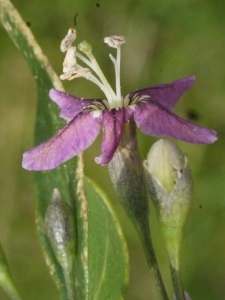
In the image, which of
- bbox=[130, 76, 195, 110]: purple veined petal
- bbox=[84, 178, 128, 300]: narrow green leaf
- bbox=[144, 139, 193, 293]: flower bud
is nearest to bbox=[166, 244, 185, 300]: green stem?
bbox=[144, 139, 193, 293]: flower bud

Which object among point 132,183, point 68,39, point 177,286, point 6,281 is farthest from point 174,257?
point 68,39

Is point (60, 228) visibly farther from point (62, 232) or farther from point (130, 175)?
point (130, 175)

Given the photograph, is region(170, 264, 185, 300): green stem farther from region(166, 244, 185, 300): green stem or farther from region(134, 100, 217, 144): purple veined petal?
region(134, 100, 217, 144): purple veined petal

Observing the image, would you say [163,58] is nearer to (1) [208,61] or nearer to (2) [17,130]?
(1) [208,61]

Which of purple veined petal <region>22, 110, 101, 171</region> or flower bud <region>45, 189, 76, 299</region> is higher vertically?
purple veined petal <region>22, 110, 101, 171</region>

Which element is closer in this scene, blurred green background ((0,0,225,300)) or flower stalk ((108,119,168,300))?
flower stalk ((108,119,168,300))

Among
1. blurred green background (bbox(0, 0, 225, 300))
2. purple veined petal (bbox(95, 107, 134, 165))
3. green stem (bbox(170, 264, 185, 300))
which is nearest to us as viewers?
purple veined petal (bbox(95, 107, 134, 165))

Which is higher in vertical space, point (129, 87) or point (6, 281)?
point (129, 87)

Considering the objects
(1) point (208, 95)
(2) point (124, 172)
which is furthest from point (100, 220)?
(1) point (208, 95)
